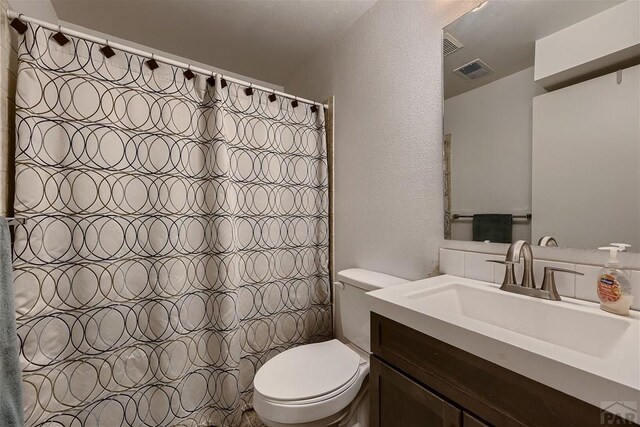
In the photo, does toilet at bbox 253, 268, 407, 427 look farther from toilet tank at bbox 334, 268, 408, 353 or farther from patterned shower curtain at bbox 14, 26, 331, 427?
patterned shower curtain at bbox 14, 26, 331, 427

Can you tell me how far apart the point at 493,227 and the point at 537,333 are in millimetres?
405

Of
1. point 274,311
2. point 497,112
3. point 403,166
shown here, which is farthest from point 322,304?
point 497,112

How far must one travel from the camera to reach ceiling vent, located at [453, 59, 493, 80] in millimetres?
1135

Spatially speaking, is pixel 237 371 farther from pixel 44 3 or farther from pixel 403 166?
pixel 44 3

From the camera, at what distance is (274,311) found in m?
1.78

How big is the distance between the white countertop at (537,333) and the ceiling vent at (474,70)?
2.74 ft

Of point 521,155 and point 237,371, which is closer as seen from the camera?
point 521,155

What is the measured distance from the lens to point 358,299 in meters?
1.42

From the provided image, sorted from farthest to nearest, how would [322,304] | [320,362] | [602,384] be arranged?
1. [322,304]
2. [320,362]
3. [602,384]

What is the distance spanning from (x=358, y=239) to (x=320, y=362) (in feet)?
2.33

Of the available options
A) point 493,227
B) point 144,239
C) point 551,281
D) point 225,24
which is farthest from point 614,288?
point 225,24

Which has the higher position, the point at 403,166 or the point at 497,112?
the point at 497,112

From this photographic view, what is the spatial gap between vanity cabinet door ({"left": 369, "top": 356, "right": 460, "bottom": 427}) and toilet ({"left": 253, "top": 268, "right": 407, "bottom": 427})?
0.78ft

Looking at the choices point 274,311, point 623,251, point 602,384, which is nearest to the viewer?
point 602,384
